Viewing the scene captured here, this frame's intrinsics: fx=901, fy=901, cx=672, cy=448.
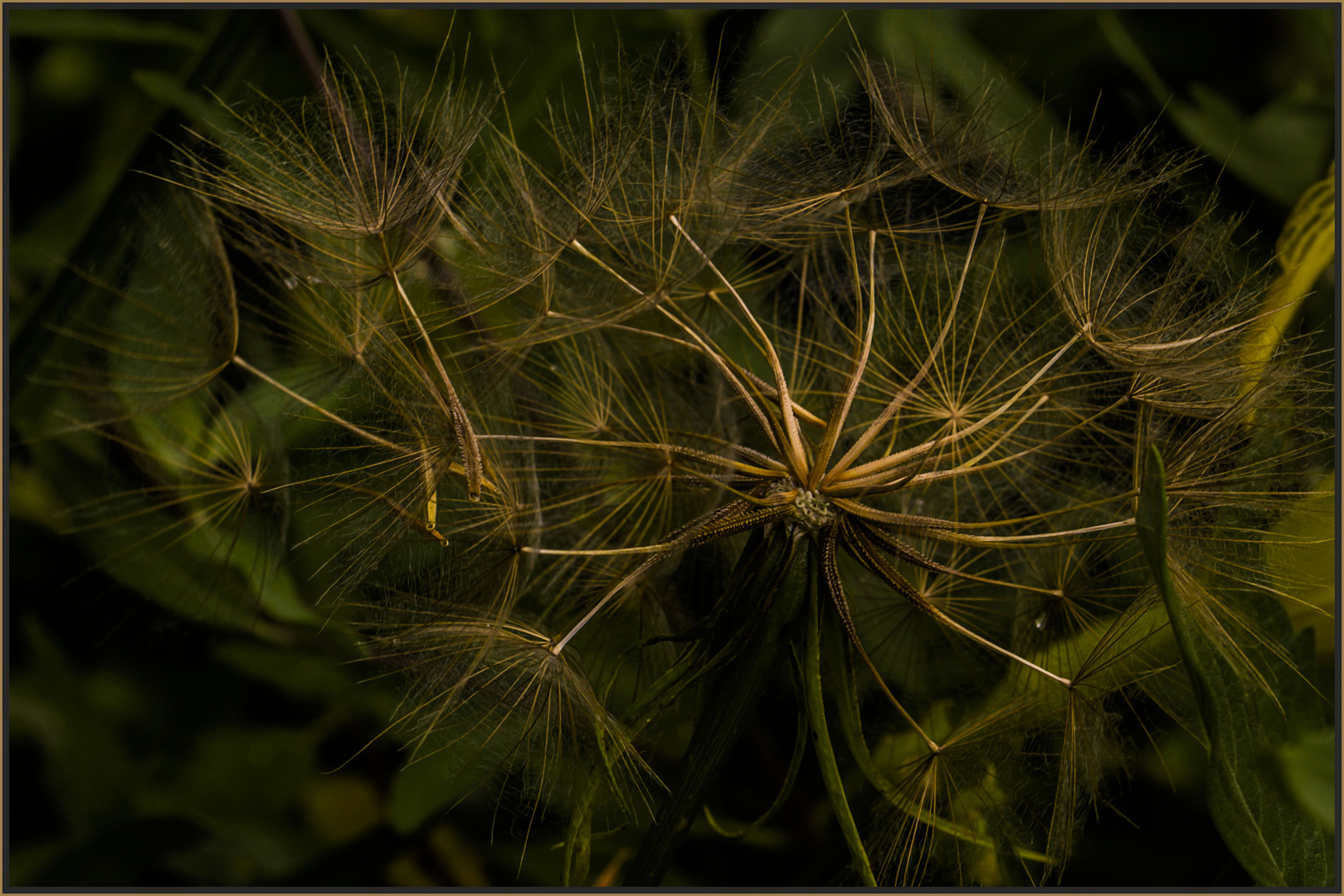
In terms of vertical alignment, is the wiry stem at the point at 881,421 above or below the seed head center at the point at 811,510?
above

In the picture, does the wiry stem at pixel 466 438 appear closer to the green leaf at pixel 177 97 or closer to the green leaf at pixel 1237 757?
the green leaf at pixel 1237 757

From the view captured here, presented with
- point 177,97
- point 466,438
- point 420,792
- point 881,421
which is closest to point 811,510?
point 881,421

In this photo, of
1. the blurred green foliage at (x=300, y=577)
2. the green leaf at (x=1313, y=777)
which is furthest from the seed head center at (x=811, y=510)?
the blurred green foliage at (x=300, y=577)

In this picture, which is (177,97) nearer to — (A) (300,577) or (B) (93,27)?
(B) (93,27)

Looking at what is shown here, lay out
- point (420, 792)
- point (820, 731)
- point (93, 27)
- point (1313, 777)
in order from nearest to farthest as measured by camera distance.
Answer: point (1313, 777) < point (820, 731) < point (420, 792) < point (93, 27)

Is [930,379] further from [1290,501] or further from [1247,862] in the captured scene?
[1247,862]

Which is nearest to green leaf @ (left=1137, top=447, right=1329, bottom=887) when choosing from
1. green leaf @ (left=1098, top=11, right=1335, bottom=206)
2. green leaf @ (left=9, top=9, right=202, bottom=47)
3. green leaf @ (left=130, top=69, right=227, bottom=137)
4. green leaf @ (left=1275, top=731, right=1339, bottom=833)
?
green leaf @ (left=1275, top=731, right=1339, bottom=833)

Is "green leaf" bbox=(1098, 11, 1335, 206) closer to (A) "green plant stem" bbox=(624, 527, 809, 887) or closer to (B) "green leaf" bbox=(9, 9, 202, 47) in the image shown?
(A) "green plant stem" bbox=(624, 527, 809, 887)
